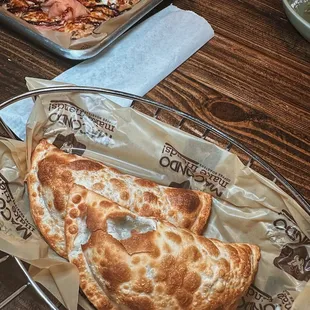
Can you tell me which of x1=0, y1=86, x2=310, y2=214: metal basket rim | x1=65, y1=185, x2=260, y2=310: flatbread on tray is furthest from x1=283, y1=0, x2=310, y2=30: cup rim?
x1=65, y1=185, x2=260, y2=310: flatbread on tray

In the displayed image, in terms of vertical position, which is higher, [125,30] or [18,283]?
[125,30]

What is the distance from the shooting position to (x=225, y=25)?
4.35 ft

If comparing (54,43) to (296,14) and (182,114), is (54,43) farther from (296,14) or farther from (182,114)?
(296,14)

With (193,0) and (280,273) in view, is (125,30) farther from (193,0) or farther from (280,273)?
(280,273)

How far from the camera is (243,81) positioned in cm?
118

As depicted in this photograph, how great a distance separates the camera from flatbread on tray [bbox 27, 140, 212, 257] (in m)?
0.73

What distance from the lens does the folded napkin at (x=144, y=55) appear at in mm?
1085

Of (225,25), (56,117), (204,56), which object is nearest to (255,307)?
(56,117)

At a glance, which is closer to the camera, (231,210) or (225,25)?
(231,210)

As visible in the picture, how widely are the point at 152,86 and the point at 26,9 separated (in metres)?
0.39

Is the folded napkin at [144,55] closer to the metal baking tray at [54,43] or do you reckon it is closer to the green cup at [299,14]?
the metal baking tray at [54,43]

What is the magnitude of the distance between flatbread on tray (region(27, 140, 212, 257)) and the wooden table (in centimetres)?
27

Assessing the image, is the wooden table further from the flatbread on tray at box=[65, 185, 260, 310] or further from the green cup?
the flatbread on tray at box=[65, 185, 260, 310]

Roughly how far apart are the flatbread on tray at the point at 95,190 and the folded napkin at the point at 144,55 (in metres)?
0.22
